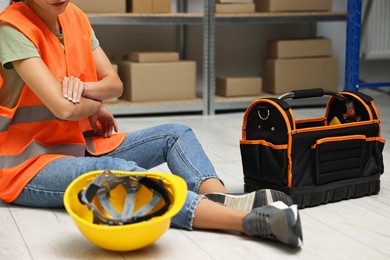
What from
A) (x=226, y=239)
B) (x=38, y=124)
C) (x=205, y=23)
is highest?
(x=205, y=23)

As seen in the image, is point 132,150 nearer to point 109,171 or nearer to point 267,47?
point 109,171

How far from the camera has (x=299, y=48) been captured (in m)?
3.74

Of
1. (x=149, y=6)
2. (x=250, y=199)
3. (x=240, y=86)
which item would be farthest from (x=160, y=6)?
(x=250, y=199)

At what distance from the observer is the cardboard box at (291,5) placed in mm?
3625

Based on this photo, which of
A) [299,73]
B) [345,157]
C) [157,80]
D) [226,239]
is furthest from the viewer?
[299,73]

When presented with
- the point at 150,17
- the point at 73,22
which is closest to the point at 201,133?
the point at 150,17

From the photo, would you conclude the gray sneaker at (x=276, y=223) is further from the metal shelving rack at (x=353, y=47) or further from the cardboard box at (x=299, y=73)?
the cardboard box at (x=299, y=73)

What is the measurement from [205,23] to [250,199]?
6.81 feet

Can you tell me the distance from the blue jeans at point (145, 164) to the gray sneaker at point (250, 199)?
0.06 metres

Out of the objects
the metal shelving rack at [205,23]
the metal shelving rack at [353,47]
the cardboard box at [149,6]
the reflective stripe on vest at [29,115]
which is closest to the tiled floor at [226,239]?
the reflective stripe on vest at [29,115]

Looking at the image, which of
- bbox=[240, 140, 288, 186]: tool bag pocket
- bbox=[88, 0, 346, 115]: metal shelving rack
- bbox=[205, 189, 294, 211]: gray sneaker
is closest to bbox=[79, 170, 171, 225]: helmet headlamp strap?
bbox=[205, 189, 294, 211]: gray sneaker

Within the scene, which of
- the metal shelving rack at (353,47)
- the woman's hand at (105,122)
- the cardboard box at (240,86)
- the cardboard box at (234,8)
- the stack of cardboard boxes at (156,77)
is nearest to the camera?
the woman's hand at (105,122)

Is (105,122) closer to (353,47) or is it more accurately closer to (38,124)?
(38,124)

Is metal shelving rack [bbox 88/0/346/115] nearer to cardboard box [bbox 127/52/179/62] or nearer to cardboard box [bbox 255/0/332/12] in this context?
cardboard box [bbox 255/0/332/12]
